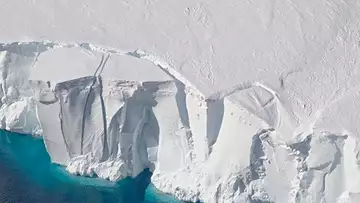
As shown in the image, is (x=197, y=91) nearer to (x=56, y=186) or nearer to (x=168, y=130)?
(x=168, y=130)

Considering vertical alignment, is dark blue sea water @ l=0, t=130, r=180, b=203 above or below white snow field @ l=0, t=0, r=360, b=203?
below

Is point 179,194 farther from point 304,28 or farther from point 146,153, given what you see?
point 304,28

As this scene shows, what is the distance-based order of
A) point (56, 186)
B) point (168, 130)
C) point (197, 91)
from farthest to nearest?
point (56, 186) → point (168, 130) → point (197, 91)

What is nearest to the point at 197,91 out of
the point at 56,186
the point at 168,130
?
the point at 168,130

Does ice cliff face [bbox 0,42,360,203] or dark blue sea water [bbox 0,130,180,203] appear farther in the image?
dark blue sea water [bbox 0,130,180,203]

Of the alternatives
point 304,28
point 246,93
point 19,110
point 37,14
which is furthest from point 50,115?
point 304,28
